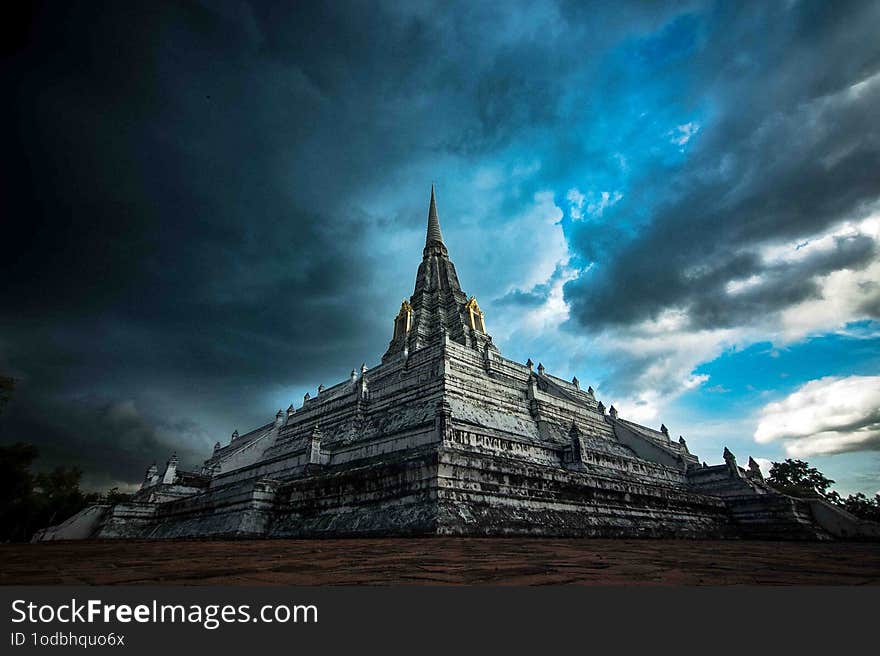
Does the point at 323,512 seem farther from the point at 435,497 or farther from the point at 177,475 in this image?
the point at 177,475

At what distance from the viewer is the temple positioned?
9336mm

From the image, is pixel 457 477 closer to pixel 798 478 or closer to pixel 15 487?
pixel 15 487

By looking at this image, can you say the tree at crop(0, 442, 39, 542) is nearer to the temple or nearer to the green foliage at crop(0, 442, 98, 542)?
the green foliage at crop(0, 442, 98, 542)

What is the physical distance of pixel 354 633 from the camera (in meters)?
1.79

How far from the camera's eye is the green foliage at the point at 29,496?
878 inches

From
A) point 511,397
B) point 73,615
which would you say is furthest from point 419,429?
point 73,615

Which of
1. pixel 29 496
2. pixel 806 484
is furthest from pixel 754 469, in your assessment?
pixel 29 496

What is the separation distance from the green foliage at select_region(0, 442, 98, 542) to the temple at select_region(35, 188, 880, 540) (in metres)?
6.26

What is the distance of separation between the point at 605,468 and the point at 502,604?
678 inches

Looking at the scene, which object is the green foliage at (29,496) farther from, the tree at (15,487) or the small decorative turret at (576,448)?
the small decorative turret at (576,448)

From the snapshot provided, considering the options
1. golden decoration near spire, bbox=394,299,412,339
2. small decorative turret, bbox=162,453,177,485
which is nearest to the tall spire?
golden decoration near spire, bbox=394,299,412,339

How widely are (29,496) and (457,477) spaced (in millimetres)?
32618

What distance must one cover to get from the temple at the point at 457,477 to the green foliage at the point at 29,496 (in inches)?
247

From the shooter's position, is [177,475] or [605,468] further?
[177,475]
